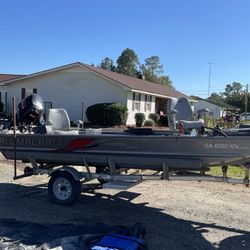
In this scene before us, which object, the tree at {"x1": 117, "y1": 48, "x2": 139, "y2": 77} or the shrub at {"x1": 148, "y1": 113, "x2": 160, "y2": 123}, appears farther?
the tree at {"x1": 117, "y1": 48, "x2": 139, "y2": 77}

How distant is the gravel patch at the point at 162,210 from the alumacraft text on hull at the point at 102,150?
54 cm

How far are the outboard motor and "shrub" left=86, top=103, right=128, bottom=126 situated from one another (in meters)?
19.5

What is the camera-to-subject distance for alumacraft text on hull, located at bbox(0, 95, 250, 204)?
6.53 m

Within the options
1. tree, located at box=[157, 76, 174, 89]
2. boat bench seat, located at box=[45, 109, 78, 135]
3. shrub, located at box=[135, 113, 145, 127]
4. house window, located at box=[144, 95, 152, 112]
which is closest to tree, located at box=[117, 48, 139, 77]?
tree, located at box=[157, 76, 174, 89]

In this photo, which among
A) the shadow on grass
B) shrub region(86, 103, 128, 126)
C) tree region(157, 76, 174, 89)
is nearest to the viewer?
the shadow on grass

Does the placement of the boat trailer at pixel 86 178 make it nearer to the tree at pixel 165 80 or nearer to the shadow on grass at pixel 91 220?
the shadow on grass at pixel 91 220

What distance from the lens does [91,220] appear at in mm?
6551

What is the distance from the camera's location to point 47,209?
7.16 m

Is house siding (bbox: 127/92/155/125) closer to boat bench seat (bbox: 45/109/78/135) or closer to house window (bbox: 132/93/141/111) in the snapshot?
house window (bbox: 132/93/141/111)

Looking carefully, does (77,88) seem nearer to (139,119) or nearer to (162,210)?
(139,119)

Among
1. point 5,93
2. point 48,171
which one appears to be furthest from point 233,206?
point 5,93

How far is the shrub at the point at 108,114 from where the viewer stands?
2788 centimetres

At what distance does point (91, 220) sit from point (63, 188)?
1226 mm

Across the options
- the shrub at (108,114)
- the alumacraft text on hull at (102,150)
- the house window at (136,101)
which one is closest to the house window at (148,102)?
the house window at (136,101)
